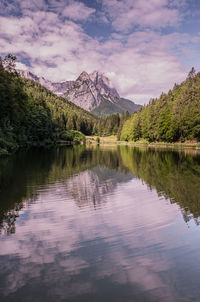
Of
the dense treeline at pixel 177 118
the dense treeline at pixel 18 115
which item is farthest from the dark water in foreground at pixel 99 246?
the dense treeline at pixel 177 118

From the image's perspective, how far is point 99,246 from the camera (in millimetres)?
7863

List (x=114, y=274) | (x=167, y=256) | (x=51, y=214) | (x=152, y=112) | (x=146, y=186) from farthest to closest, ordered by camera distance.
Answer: (x=152, y=112), (x=146, y=186), (x=51, y=214), (x=167, y=256), (x=114, y=274)

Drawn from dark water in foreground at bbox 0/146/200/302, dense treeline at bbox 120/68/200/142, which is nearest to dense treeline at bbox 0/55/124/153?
dark water in foreground at bbox 0/146/200/302

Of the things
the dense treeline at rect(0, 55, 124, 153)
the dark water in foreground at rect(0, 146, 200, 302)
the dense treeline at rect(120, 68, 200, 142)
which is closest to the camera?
the dark water in foreground at rect(0, 146, 200, 302)

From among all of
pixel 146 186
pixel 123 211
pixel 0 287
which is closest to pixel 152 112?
pixel 146 186

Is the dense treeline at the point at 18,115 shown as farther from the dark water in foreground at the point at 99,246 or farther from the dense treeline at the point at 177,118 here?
the dense treeline at the point at 177,118

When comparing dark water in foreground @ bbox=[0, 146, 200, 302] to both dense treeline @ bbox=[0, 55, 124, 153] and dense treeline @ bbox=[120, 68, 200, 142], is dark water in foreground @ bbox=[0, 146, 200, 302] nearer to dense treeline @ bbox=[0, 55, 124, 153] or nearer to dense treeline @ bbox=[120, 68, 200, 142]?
dense treeline @ bbox=[0, 55, 124, 153]

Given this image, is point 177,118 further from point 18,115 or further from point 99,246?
point 99,246

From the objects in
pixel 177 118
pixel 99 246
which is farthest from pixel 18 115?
pixel 99 246

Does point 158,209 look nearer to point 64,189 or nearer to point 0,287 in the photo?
point 64,189

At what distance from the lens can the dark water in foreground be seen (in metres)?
5.54

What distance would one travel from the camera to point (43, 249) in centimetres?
770

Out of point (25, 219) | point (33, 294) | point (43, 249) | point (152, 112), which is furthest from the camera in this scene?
point (152, 112)

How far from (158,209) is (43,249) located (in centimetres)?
668
